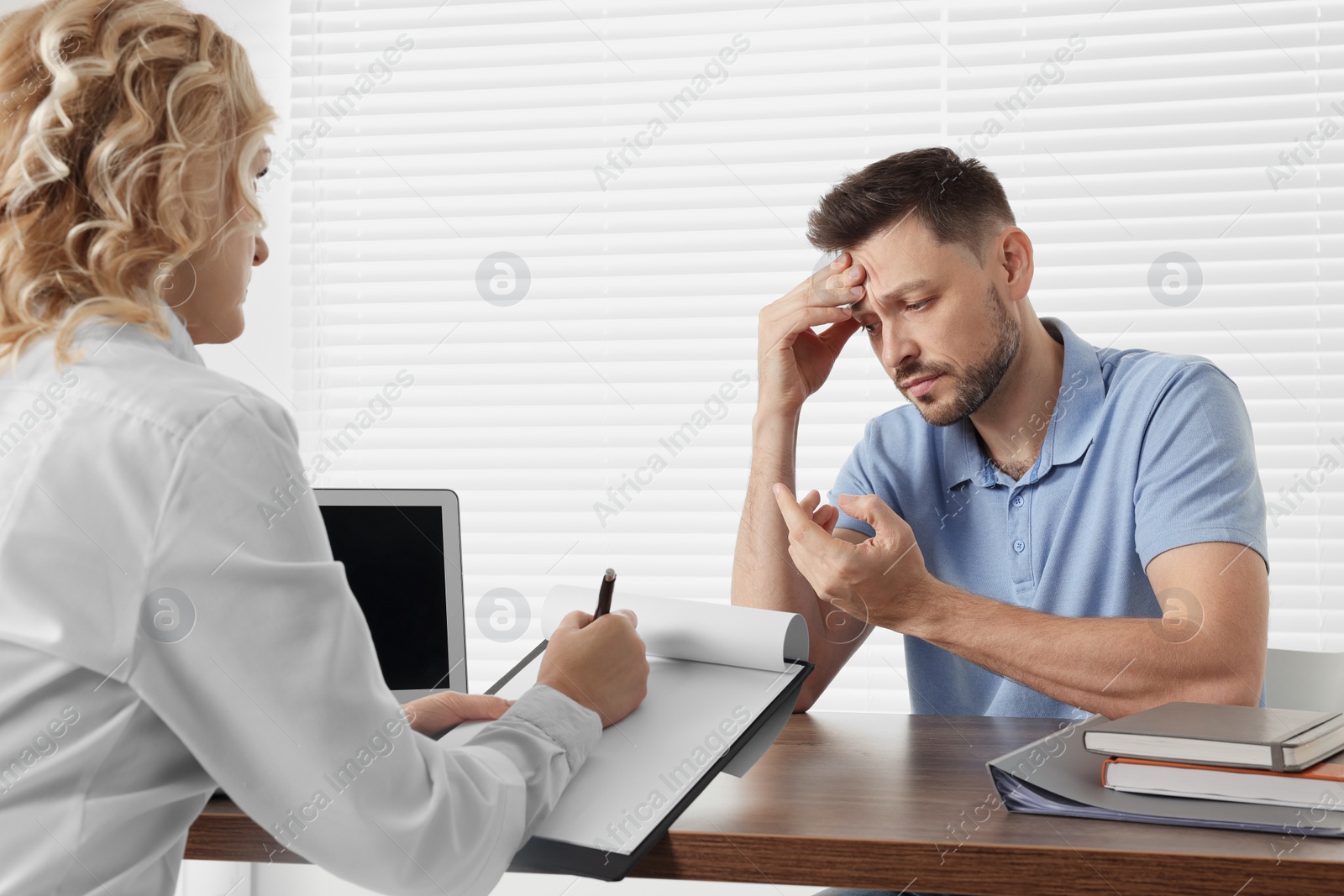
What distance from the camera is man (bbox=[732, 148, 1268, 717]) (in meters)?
1.23

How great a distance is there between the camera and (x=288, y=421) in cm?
72

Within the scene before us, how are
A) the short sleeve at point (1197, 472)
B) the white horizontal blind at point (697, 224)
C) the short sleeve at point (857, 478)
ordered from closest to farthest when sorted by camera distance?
the short sleeve at point (1197, 472) → the short sleeve at point (857, 478) → the white horizontal blind at point (697, 224)

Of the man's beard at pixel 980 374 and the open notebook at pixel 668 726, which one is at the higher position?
the man's beard at pixel 980 374

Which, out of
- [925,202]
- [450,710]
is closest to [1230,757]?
[450,710]

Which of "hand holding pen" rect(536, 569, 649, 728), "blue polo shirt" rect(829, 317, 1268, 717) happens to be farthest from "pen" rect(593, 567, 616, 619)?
"blue polo shirt" rect(829, 317, 1268, 717)

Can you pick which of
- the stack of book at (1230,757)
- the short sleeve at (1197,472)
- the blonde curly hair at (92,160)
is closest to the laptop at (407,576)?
the blonde curly hair at (92,160)

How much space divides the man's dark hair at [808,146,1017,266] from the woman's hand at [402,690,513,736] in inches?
37.1

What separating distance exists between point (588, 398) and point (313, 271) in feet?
2.60

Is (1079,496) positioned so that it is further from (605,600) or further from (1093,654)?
(605,600)

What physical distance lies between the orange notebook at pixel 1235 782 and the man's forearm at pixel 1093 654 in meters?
0.28

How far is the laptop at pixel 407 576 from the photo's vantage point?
1298 millimetres

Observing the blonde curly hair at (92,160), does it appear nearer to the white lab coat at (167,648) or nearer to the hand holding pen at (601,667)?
the white lab coat at (167,648)

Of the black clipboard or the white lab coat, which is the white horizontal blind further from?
the white lab coat

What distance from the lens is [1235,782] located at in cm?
85
